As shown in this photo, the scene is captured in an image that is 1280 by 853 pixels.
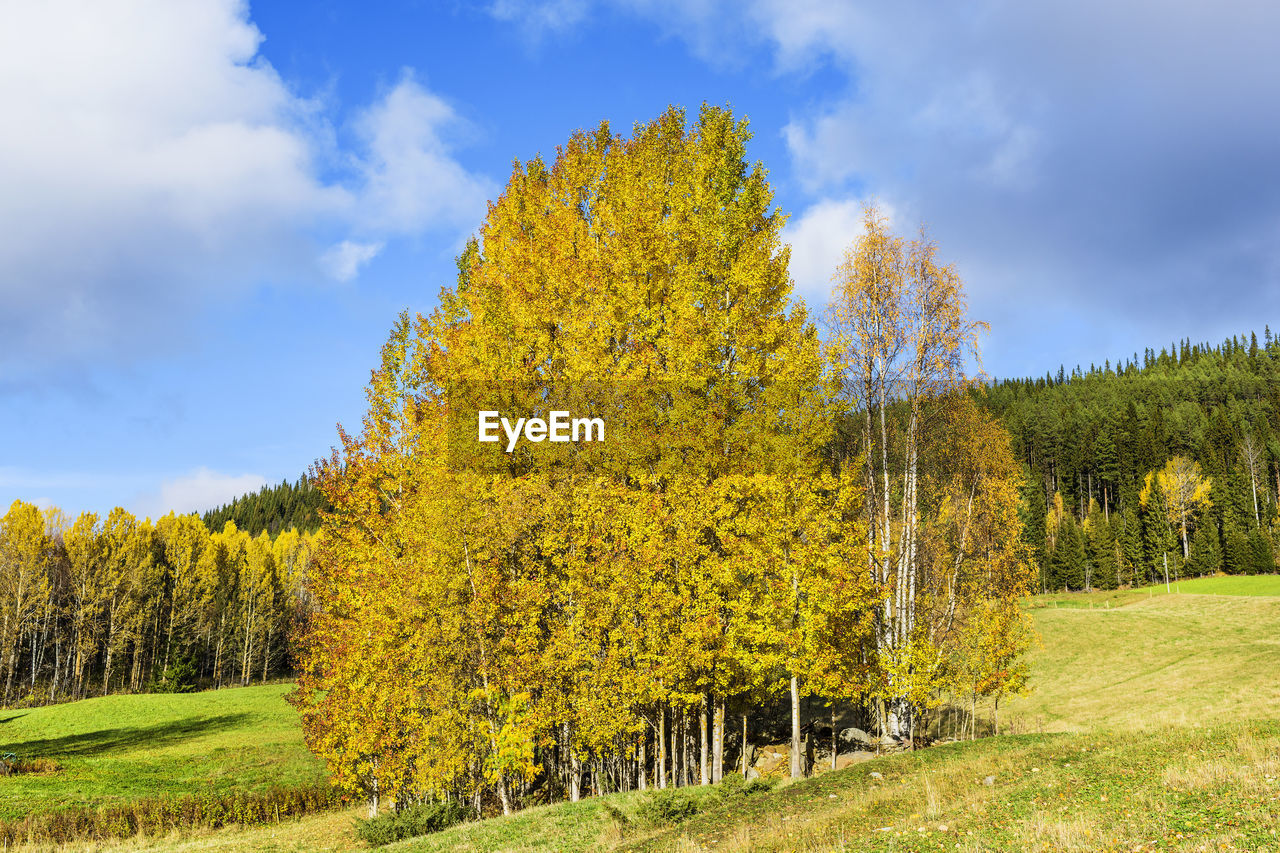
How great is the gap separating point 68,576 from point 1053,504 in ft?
457

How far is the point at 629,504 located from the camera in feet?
60.4

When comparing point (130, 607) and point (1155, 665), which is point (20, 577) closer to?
point (130, 607)

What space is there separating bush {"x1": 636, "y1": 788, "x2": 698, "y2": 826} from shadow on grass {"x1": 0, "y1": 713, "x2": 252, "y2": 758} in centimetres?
3920

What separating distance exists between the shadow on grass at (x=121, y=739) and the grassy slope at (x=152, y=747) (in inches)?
2.1

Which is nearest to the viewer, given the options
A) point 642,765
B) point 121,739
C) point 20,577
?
point 642,765

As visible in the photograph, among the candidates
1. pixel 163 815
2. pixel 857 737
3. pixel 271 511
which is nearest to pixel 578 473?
pixel 857 737

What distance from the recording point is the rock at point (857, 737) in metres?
23.3

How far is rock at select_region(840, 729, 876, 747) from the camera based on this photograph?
916 inches

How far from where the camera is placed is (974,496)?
26266 millimetres

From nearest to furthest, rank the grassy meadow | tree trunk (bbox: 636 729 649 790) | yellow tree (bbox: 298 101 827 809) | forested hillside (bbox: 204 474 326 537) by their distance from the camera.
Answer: the grassy meadow < yellow tree (bbox: 298 101 827 809) < tree trunk (bbox: 636 729 649 790) < forested hillside (bbox: 204 474 326 537)

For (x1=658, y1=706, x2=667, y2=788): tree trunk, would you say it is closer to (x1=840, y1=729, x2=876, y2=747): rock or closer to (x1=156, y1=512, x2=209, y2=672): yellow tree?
(x1=840, y1=729, x2=876, y2=747): rock

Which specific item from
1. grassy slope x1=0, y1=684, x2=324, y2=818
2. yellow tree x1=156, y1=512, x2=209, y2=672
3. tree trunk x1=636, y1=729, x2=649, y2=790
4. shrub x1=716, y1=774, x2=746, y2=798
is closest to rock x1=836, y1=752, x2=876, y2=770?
shrub x1=716, y1=774, x2=746, y2=798

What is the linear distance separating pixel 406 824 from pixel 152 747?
1314 inches

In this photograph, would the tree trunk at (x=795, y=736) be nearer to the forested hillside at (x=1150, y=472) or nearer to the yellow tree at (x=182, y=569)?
the forested hillside at (x=1150, y=472)
